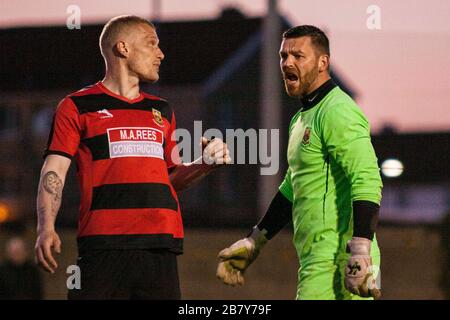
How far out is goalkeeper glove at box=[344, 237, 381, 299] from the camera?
4.88 meters

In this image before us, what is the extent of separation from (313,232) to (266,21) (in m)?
8.20

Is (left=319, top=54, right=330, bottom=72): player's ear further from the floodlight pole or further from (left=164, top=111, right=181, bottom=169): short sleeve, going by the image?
the floodlight pole

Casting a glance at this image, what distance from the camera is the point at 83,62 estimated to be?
672 inches

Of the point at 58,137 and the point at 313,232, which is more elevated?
the point at 58,137

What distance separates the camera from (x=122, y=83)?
5.64 m

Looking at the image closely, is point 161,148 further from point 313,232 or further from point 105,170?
point 313,232

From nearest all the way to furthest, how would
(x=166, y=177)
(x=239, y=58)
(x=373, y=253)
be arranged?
1. (x=373, y=253)
2. (x=166, y=177)
3. (x=239, y=58)

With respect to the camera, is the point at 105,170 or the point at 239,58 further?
the point at 239,58

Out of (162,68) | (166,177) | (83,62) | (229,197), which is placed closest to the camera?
(166,177)

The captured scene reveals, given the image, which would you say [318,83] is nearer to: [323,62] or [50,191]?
[323,62]

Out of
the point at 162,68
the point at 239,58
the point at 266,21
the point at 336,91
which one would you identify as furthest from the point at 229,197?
the point at 336,91

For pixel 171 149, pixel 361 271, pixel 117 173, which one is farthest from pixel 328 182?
pixel 117 173

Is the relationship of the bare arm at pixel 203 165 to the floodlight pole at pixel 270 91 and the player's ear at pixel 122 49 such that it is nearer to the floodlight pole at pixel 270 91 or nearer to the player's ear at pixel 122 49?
the player's ear at pixel 122 49

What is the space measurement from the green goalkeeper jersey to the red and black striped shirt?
0.66 metres
